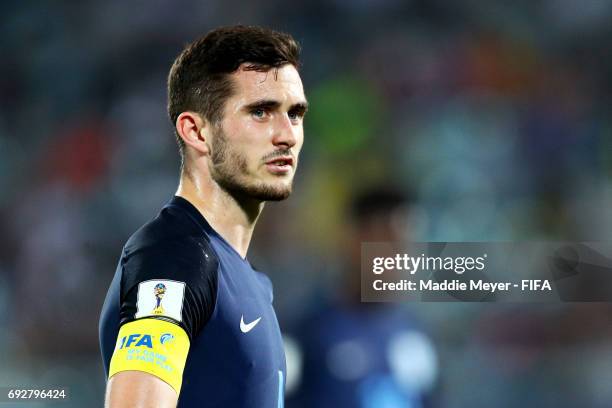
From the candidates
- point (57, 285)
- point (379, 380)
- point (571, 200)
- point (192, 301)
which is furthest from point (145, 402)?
point (571, 200)

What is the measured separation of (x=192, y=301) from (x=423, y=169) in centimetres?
388

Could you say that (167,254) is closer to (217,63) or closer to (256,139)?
(256,139)

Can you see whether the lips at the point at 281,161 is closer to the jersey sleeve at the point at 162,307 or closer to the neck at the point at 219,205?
the neck at the point at 219,205

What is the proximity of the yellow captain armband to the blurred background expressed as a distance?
321cm

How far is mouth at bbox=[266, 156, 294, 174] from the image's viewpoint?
1.88m

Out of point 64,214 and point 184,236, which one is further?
A: point 64,214

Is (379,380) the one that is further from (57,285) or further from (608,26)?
(608,26)

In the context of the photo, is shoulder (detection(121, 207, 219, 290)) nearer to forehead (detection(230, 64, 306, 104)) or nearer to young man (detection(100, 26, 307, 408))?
young man (detection(100, 26, 307, 408))

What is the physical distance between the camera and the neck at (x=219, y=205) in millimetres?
1896

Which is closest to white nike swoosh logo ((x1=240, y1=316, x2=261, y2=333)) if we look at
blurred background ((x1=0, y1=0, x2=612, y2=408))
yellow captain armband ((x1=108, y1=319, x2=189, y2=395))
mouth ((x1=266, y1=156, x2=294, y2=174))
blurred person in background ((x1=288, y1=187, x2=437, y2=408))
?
yellow captain armband ((x1=108, y1=319, x2=189, y2=395))

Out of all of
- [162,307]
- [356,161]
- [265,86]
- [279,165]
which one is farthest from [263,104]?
[356,161]

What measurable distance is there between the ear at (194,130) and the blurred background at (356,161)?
2.82m

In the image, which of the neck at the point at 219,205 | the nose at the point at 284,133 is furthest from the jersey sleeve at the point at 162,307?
the nose at the point at 284,133

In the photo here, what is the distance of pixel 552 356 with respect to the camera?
191 inches
